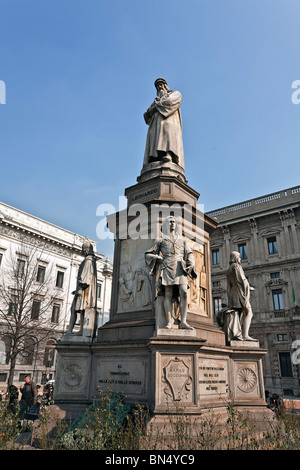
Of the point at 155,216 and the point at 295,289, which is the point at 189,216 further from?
the point at 295,289

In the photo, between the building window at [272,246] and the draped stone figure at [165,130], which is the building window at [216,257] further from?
the draped stone figure at [165,130]

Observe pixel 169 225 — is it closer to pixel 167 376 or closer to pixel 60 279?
pixel 167 376

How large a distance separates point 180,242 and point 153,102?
622cm

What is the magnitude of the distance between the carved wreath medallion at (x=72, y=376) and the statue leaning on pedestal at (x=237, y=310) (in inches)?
154

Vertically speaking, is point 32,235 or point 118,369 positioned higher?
point 32,235

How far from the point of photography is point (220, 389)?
25.7 feet

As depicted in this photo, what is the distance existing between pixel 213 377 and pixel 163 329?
193 centimetres

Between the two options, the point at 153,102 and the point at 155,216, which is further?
the point at 153,102

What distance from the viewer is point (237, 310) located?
30.5 ft

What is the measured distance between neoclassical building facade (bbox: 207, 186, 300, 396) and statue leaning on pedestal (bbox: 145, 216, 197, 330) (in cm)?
2836

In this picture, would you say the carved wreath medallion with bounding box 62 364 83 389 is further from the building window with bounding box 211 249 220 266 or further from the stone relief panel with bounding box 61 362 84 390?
the building window with bounding box 211 249 220 266

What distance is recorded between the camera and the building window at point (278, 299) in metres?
34.0

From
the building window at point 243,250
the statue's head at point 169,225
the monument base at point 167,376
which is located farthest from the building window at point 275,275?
the statue's head at point 169,225
